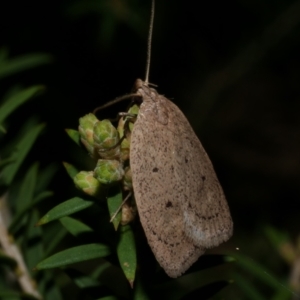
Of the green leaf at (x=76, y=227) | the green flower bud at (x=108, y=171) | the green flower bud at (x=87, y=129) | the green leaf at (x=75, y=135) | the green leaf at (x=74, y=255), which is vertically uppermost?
the green flower bud at (x=87, y=129)

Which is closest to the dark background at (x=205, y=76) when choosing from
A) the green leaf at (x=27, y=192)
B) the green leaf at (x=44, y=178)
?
the green leaf at (x=44, y=178)

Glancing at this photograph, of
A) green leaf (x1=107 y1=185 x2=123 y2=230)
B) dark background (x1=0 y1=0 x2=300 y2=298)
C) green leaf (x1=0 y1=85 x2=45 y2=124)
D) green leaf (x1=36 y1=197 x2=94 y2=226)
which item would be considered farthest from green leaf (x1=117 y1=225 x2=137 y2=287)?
dark background (x1=0 y1=0 x2=300 y2=298)

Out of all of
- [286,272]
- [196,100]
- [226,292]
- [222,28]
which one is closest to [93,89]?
[196,100]

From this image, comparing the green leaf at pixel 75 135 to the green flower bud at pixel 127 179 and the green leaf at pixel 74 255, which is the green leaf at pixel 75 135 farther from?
the green leaf at pixel 74 255

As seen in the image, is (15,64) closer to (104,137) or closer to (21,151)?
(21,151)

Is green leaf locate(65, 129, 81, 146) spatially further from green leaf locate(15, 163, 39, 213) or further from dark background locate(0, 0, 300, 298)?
dark background locate(0, 0, 300, 298)

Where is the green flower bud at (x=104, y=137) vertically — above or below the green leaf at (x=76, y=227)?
above
